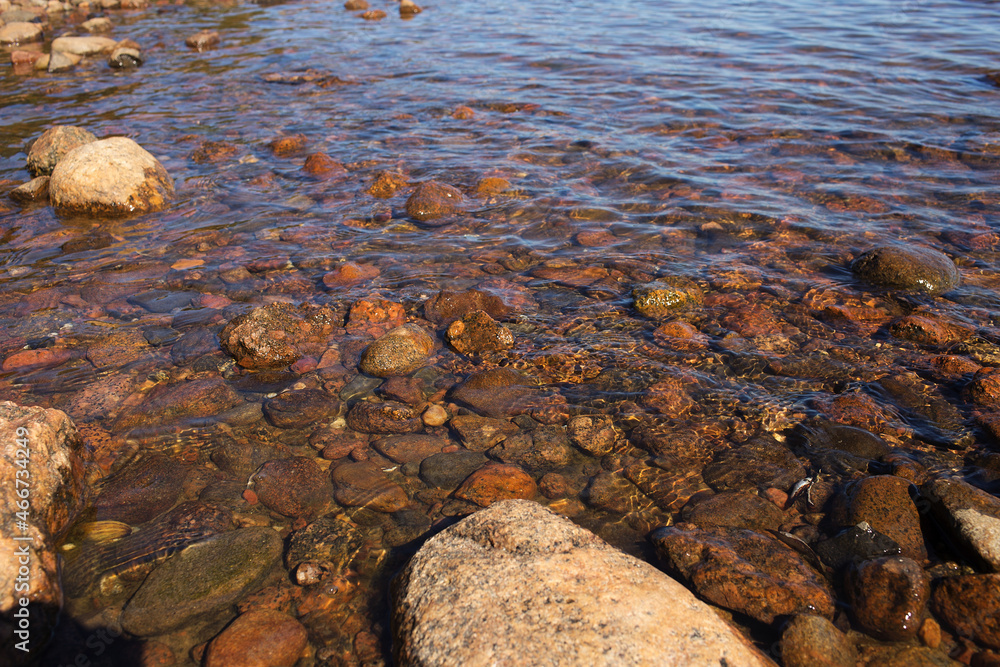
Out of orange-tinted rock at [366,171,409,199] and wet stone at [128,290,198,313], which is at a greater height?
orange-tinted rock at [366,171,409,199]

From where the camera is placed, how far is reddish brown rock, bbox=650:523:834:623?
10.4 feet

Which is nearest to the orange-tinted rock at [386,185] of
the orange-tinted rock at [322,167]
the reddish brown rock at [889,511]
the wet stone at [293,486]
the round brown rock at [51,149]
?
the orange-tinted rock at [322,167]

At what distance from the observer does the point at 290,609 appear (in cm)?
332

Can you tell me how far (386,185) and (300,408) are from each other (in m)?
4.44

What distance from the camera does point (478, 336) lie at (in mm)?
5242

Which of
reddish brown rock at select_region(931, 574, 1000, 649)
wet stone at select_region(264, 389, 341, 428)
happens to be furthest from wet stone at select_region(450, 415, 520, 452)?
reddish brown rock at select_region(931, 574, 1000, 649)

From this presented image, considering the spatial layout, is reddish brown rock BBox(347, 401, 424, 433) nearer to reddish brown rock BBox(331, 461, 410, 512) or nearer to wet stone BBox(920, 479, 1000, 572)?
reddish brown rock BBox(331, 461, 410, 512)

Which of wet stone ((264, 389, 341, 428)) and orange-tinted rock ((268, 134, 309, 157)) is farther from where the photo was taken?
orange-tinted rock ((268, 134, 309, 157))

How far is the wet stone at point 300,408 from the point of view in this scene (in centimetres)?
456

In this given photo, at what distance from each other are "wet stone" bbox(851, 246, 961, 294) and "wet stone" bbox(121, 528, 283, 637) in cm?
589

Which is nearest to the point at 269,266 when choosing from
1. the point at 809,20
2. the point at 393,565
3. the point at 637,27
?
the point at 393,565

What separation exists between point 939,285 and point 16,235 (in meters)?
10.2

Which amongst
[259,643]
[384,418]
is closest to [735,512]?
[384,418]

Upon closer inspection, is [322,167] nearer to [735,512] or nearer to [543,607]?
[735,512]
